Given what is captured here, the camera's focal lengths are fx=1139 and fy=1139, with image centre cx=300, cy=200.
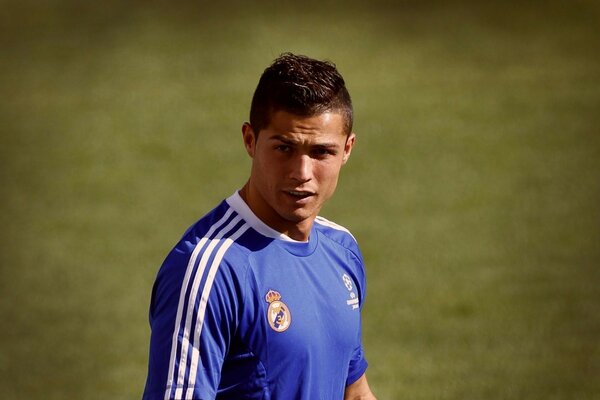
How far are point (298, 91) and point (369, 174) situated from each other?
7.06 meters

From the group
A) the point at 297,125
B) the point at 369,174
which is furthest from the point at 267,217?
the point at 369,174

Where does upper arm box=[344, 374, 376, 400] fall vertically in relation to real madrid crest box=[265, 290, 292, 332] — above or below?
below

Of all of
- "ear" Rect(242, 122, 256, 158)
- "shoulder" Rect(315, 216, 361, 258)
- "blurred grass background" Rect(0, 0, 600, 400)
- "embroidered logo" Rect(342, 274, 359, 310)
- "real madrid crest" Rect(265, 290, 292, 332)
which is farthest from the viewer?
"blurred grass background" Rect(0, 0, 600, 400)

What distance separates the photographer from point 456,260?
9.27 meters

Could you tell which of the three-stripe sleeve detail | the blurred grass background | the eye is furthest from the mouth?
the blurred grass background

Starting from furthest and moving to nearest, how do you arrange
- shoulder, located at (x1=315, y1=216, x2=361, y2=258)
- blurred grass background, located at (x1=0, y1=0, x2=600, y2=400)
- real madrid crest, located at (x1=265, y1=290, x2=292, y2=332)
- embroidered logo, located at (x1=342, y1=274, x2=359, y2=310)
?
Answer: blurred grass background, located at (x1=0, y1=0, x2=600, y2=400), shoulder, located at (x1=315, y1=216, x2=361, y2=258), embroidered logo, located at (x1=342, y1=274, x2=359, y2=310), real madrid crest, located at (x1=265, y1=290, x2=292, y2=332)

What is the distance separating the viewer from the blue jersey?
10.8ft

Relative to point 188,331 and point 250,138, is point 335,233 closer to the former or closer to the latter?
point 250,138

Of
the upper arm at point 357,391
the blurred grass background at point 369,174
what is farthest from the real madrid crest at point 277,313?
the blurred grass background at point 369,174

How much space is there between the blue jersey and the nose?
20cm

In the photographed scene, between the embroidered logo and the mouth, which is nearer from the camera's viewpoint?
the mouth

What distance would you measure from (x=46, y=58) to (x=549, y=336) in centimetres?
743

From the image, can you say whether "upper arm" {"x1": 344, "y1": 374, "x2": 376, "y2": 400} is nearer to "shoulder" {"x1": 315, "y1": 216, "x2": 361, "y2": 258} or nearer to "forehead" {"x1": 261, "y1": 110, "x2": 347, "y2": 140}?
"shoulder" {"x1": 315, "y1": 216, "x2": 361, "y2": 258}

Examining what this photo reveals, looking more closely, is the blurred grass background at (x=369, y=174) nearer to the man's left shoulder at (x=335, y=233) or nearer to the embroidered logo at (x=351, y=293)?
the man's left shoulder at (x=335, y=233)
